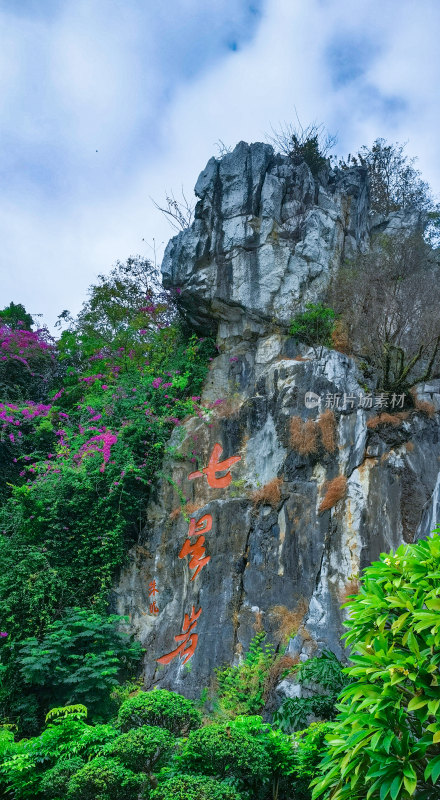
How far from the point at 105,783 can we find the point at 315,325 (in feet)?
25.4

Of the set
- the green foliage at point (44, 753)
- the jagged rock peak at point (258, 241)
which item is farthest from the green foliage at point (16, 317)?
the green foliage at point (44, 753)

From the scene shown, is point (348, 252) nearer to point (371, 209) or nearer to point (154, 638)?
point (371, 209)

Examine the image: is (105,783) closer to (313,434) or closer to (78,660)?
(78,660)

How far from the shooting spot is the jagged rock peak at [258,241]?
436 inches

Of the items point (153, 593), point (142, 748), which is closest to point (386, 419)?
point (153, 593)

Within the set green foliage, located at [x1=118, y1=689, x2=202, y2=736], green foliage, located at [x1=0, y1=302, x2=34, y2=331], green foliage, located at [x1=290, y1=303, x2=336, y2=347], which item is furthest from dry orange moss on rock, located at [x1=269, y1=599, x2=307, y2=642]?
green foliage, located at [x1=0, y1=302, x2=34, y2=331]

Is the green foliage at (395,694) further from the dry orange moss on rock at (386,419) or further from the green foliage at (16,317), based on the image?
the green foliage at (16,317)

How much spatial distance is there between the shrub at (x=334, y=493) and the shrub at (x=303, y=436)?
64cm

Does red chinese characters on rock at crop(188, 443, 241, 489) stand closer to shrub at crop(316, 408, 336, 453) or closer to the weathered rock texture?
the weathered rock texture

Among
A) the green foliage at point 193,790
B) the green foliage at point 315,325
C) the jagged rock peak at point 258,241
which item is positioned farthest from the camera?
the jagged rock peak at point 258,241

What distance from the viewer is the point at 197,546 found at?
9.09m

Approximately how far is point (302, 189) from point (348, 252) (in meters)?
1.49

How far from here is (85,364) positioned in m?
14.3

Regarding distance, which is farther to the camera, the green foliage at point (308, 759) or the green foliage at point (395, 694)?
the green foliage at point (308, 759)
